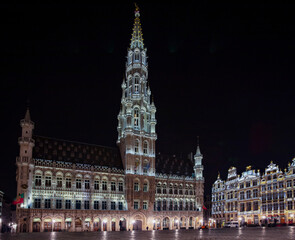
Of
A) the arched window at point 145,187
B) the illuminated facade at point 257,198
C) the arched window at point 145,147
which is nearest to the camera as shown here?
the illuminated facade at point 257,198

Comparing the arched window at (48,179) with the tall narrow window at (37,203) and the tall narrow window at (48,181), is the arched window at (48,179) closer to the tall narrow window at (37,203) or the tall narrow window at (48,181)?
the tall narrow window at (48,181)

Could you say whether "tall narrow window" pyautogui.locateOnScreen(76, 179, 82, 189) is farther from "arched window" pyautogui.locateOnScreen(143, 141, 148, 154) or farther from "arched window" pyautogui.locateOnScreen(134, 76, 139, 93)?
"arched window" pyautogui.locateOnScreen(134, 76, 139, 93)

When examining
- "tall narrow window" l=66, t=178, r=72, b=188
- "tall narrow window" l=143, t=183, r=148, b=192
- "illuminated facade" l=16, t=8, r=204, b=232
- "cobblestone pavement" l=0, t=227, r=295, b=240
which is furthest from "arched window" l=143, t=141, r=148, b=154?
"cobblestone pavement" l=0, t=227, r=295, b=240

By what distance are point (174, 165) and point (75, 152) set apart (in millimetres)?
29853

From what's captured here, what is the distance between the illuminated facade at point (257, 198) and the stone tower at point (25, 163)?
167 ft

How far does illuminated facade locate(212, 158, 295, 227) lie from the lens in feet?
252

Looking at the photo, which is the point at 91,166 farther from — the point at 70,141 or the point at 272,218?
the point at 272,218

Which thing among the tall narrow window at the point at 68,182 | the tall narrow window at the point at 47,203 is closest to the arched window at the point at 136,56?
the tall narrow window at the point at 68,182

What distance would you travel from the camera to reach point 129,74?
295 feet

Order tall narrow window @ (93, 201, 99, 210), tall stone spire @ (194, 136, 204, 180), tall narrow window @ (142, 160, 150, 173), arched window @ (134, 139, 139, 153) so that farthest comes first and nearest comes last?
→ 1. tall stone spire @ (194, 136, 204, 180)
2. arched window @ (134, 139, 139, 153)
3. tall narrow window @ (142, 160, 150, 173)
4. tall narrow window @ (93, 201, 99, 210)

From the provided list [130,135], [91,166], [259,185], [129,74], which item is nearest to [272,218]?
[259,185]

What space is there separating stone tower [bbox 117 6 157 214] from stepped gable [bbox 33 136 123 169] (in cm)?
302

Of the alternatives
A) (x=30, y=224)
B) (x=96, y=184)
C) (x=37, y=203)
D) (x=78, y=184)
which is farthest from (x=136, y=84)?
(x=30, y=224)

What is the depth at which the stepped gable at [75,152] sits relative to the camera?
71312 mm
